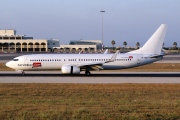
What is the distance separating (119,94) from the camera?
21.5m

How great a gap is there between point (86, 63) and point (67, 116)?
2514 centimetres

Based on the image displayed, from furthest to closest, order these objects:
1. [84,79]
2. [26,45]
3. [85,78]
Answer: [26,45], [85,78], [84,79]

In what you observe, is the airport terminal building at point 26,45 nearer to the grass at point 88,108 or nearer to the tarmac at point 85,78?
the tarmac at point 85,78

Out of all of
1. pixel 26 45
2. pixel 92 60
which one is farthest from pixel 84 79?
pixel 26 45

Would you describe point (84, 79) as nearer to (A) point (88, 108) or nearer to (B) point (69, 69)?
(B) point (69, 69)

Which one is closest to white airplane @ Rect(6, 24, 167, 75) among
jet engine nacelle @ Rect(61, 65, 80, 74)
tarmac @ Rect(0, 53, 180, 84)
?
jet engine nacelle @ Rect(61, 65, 80, 74)

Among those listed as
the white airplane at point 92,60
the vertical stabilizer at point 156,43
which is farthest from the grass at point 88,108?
the vertical stabilizer at point 156,43

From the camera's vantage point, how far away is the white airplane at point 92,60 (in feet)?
125

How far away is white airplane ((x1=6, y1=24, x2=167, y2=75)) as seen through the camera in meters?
38.2

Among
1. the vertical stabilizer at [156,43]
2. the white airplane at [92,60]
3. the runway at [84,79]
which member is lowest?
the runway at [84,79]

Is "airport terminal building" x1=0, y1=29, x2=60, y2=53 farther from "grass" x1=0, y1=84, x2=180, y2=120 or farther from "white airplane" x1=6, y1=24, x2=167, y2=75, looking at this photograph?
"grass" x1=0, y1=84, x2=180, y2=120

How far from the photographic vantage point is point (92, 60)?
38.9m

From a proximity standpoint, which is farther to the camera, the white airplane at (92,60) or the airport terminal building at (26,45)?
the airport terminal building at (26,45)

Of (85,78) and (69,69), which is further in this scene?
(69,69)
